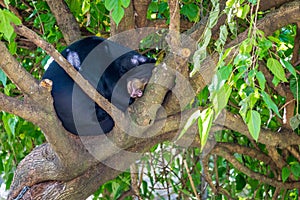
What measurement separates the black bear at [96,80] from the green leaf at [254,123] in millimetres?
855

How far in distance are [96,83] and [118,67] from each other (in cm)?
12

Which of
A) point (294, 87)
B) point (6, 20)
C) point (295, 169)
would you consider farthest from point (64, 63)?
point (295, 169)

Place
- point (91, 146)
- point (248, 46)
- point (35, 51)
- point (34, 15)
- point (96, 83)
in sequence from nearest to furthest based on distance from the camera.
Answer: point (248, 46), point (91, 146), point (96, 83), point (34, 15), point (35, 51)

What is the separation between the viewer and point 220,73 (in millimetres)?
1521

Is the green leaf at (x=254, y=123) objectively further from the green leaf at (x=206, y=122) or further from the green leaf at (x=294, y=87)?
the green leaf at (x=294, y=87)

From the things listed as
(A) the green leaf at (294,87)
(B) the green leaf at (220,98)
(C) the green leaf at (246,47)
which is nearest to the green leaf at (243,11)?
(C) the green leaf at (246,47)

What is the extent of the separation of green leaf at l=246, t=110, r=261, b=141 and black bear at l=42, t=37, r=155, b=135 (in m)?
0.85

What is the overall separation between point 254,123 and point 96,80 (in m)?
1.16

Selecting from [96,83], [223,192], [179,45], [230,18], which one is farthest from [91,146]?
[223,192]

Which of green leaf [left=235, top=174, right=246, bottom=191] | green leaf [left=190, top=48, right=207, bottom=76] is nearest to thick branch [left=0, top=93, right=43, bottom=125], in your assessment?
green leaf [left=190, top=48, right=207, bottom=76]

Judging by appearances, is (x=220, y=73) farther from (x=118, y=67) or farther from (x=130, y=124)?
(x=118, y=67)

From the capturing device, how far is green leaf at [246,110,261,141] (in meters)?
1.45

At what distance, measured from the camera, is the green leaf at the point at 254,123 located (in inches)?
57.2

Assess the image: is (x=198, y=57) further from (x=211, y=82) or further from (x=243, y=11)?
(x=211, y=82)
